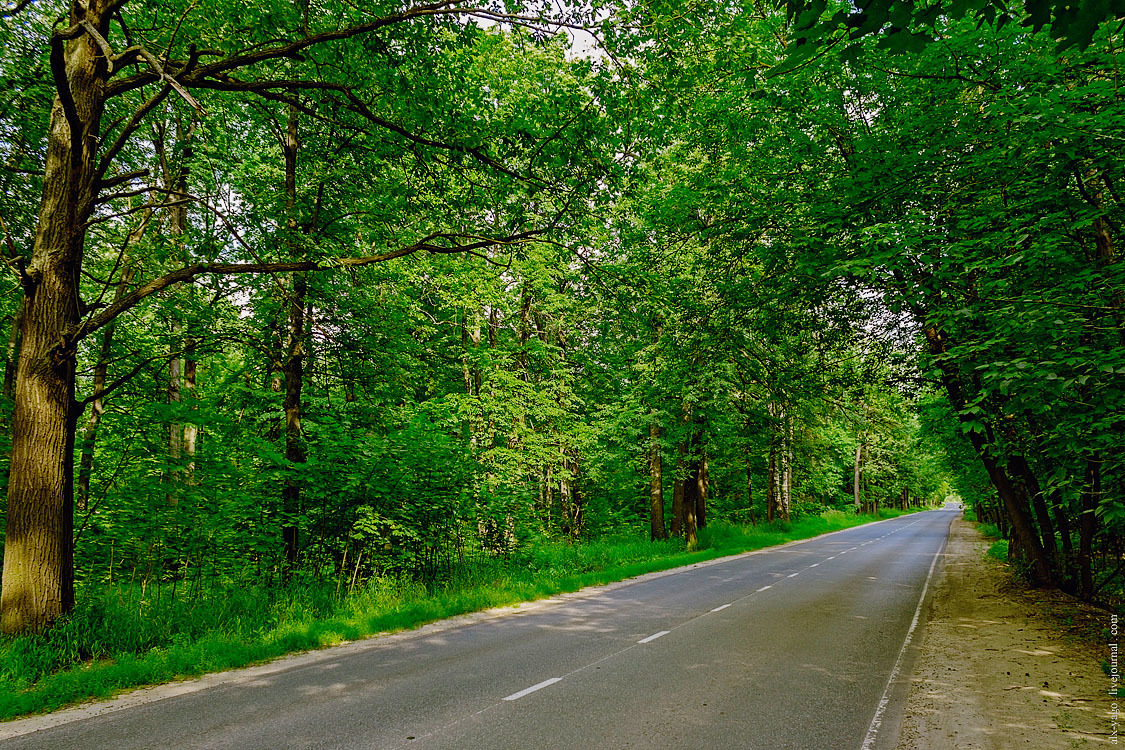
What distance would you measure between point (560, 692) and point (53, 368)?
23.6ft

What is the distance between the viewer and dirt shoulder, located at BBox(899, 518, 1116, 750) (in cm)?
505

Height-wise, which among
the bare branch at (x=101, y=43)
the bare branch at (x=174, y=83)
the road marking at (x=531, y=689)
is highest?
the bare branch at (x=101, y=43)

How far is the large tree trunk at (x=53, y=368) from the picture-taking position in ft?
22.0

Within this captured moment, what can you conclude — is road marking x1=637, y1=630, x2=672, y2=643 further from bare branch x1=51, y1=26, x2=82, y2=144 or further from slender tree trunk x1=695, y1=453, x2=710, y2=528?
slender tree trunk x1=695, y1=453, x2=710, y2=528

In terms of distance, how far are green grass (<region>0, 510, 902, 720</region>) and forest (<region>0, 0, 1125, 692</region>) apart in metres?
0.30

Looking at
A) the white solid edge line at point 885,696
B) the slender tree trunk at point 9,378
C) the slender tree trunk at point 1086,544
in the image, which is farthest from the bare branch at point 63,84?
the slender tree trunk at point 1086,544

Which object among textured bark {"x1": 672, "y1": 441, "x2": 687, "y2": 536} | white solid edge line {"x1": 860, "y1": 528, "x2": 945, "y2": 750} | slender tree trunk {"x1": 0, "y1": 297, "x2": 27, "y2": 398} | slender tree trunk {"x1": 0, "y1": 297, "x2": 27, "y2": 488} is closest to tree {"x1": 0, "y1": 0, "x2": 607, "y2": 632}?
slender tree trunk {"x1": 0, "y1": 297, "x2": 27, "y2": 488}

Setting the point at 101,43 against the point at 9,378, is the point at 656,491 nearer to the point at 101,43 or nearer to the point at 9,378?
the point at 9,378

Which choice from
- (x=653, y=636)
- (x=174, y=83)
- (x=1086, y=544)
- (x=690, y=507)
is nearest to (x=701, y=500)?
(x=690, y=507)

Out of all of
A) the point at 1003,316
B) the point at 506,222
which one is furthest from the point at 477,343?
the point at 1003,316

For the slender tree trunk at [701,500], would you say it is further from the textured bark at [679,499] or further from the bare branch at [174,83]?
the bare branch at [174,83]

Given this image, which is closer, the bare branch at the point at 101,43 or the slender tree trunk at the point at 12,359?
the bare branch at the point at 101,43

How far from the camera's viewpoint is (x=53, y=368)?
23.2 ft

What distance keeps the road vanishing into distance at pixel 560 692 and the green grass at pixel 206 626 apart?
436 millimetres
